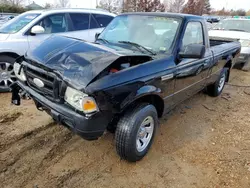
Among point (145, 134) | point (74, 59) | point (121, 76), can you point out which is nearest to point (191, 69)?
point (145, 134)

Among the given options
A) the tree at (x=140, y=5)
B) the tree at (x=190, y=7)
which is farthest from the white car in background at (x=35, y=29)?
the tree at (x=190, y=7)

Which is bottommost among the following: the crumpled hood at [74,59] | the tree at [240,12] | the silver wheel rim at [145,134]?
the silver wheel rim at [145,134]

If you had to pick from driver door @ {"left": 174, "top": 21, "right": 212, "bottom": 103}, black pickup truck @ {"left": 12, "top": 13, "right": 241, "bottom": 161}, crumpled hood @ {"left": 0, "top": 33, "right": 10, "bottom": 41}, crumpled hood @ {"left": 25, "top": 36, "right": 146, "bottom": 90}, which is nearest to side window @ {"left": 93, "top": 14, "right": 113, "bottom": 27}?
crumpled hood @ {"left": 0, "top": 33, "right": 10, "bottom": 41}

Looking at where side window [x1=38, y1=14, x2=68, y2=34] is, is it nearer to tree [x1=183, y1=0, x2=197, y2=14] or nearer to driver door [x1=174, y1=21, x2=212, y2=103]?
driver door [x1=174, y1=21, x2=212, y2=103]

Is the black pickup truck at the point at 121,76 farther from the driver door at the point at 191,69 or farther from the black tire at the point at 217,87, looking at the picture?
the black tire at the point at 217,87

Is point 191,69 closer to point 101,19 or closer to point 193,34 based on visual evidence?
point 193,34

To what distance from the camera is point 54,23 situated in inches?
208

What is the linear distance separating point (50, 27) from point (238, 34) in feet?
23.0

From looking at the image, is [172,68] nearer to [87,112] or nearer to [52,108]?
[87,112]

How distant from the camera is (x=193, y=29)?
365 centimetres

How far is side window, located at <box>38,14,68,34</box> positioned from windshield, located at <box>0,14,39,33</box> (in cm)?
28

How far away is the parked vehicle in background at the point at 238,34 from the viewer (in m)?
7.76

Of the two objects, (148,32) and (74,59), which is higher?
(148,32)

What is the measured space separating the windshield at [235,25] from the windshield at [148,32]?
23.2 ft
